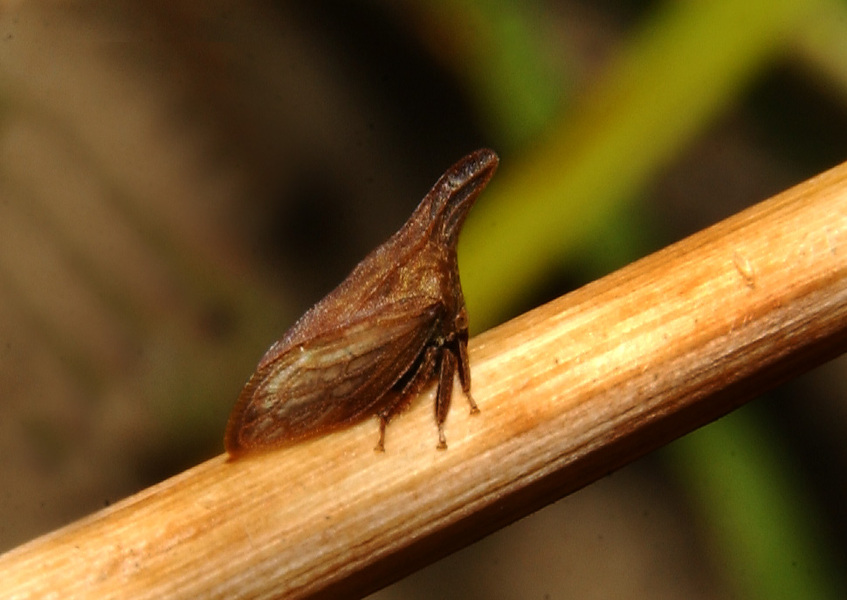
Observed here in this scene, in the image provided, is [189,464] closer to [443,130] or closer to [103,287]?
[103,287]

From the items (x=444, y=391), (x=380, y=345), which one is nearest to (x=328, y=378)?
(x=380, y=345)

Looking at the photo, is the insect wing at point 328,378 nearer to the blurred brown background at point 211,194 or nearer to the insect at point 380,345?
the insect at point 380,345

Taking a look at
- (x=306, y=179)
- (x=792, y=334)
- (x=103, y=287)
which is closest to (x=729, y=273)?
(x=792, y=334)

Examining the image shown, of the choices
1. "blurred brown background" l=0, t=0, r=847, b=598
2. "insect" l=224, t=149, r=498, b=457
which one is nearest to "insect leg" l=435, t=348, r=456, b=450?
"insect" l=224, t=149, r=498, b=457

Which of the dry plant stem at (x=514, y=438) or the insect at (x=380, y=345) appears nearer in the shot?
the dry plant stem at (x=514, y=438)

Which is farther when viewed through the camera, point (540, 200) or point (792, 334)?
point (540, 200)

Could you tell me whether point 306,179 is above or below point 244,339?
A: above

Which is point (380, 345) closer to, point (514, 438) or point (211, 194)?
point (514, 438)

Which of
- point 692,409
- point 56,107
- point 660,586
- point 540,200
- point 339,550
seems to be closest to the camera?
point 339,550

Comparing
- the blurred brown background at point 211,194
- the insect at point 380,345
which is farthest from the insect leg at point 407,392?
the blurred brown background at point 211,194
